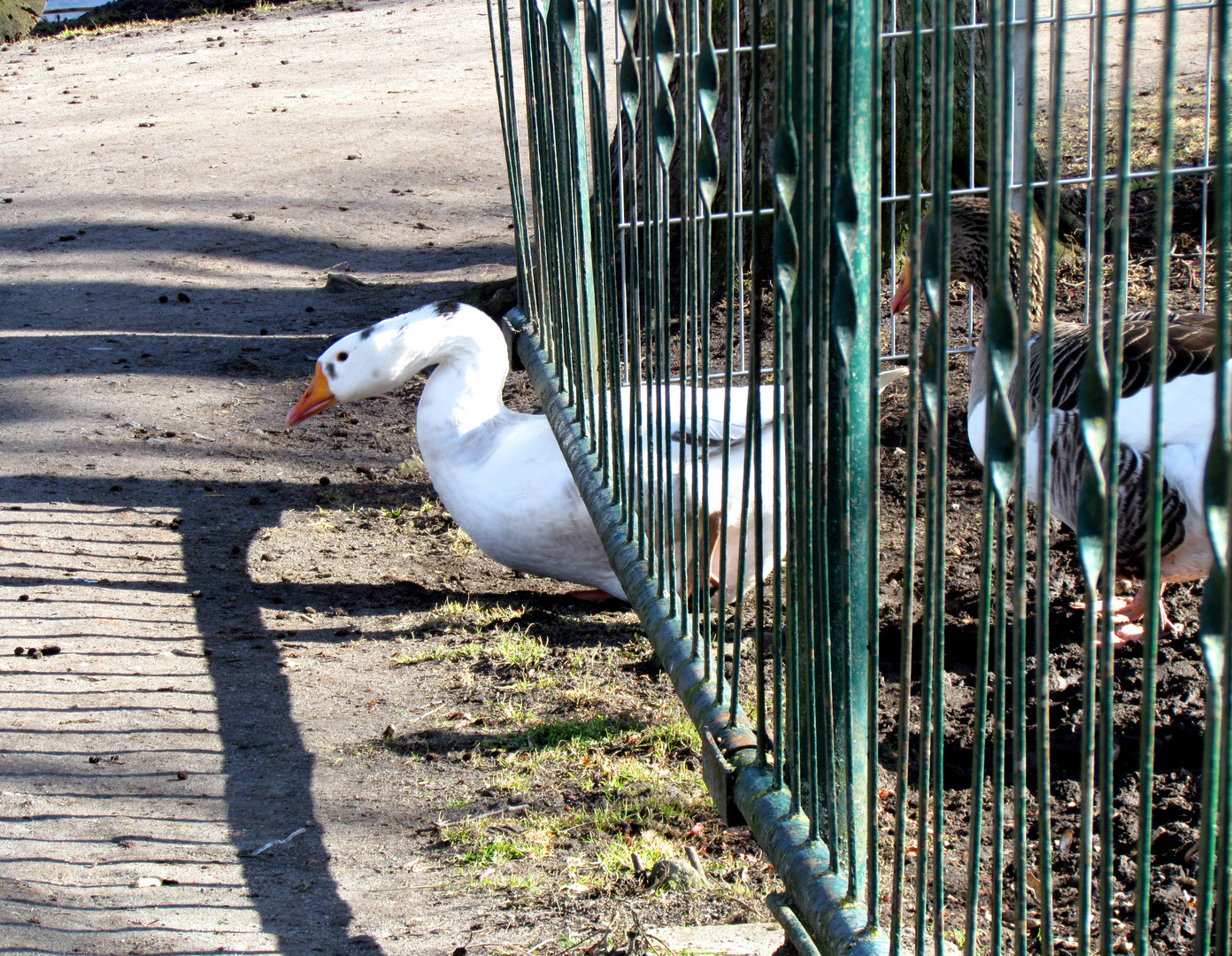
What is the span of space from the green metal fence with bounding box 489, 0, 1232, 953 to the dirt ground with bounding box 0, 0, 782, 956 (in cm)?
51

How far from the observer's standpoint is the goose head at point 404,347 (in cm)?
424

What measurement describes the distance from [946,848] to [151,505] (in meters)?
3.22

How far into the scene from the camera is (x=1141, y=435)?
11.6 ft

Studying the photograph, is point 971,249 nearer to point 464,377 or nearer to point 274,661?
point 464,377

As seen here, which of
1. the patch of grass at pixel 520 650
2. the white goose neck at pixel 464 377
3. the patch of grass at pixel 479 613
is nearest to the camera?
the patch of grass at pixel 520 650

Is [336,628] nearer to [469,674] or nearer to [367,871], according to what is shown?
[469,674]

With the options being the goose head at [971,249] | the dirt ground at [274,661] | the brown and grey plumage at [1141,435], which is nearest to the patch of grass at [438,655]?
the dirt ground at [274,661]

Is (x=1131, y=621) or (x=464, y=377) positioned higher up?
(x=464, y=377)

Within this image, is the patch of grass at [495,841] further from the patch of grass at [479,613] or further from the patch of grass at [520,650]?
the patch of grass at [479,613]

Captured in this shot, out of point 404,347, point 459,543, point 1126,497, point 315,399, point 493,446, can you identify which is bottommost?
point 459,543

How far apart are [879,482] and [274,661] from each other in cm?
208

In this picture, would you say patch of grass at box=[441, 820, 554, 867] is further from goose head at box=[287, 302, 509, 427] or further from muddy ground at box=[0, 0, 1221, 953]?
goose head at box=[287, 302, 509, 427]

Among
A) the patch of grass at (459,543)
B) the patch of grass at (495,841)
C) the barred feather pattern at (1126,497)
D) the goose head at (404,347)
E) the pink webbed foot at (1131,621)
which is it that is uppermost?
the goose head at (404,347)

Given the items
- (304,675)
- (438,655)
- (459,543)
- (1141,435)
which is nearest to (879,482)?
(1141,435)
